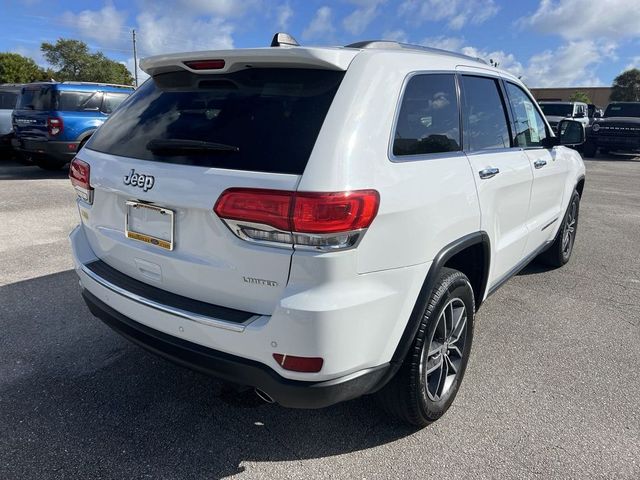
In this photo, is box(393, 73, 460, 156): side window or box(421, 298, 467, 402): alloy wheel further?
box(421, 298, 467, 402): alloy wheel


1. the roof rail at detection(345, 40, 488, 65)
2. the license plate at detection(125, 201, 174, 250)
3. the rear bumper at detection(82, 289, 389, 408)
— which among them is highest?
the roof rail at detection(345, 40, 488, 65)

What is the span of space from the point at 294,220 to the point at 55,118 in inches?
377

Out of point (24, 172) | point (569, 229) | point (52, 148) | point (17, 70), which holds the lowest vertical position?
point (24, 172)

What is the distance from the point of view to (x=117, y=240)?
8.23 feet

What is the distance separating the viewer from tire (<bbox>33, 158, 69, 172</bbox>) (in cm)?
1037

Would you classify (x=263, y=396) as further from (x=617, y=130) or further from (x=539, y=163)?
(x=617, y=130)

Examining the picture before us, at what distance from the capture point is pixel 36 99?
33.0ft

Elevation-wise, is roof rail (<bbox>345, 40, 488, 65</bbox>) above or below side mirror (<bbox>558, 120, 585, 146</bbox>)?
above

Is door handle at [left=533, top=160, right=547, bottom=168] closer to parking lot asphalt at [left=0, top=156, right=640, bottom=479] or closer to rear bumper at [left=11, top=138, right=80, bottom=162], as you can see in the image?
parking lot asphalt at [left=0, top=156, right=640, bottom=479]

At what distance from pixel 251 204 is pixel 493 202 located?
1.65m

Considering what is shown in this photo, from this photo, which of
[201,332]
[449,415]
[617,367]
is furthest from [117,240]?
[617,367]

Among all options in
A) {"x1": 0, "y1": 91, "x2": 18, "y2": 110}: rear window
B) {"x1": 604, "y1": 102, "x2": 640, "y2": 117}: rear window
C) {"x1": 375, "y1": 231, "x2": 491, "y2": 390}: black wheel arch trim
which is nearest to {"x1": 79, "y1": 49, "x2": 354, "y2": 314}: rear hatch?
{"x1": 375, "y1": 231, "x2": 491, "y2": 390}: black wheel arch trim

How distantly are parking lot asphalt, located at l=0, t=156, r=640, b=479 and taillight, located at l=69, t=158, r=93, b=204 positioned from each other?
3.62ft

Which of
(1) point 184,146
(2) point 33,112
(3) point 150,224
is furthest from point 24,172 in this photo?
(1) point 184,146
